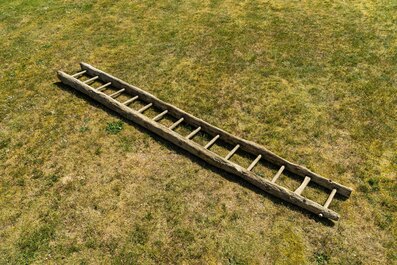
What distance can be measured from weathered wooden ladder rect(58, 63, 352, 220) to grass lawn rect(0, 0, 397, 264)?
1.01ft

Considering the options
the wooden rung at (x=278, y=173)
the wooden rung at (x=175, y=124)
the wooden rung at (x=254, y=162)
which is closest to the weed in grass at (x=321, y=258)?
the wooden rung at (x=278, y=173)

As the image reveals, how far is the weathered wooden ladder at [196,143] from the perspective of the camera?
28.9ft

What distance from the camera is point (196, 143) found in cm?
1010

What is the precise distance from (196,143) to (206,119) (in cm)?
152

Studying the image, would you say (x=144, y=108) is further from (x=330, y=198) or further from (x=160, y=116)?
(x=330, y=198)

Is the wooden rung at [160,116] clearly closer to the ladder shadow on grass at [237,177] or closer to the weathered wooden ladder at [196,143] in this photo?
the weathered wooden ladder at [196,143]

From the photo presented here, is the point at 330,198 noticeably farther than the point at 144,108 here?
No

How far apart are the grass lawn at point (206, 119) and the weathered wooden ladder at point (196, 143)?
31 cm

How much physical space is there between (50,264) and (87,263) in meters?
0.89

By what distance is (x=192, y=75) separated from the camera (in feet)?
43.4

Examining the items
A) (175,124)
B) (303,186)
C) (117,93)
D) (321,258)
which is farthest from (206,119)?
(321,258)

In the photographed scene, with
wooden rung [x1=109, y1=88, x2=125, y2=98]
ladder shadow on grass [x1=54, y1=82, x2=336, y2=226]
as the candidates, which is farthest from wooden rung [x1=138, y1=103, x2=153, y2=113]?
wooden rung [x1=109, y1=88, x2=125, y2=98]

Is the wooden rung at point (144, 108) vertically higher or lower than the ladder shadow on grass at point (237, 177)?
higher

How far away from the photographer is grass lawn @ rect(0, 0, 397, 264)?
26.8 feet
